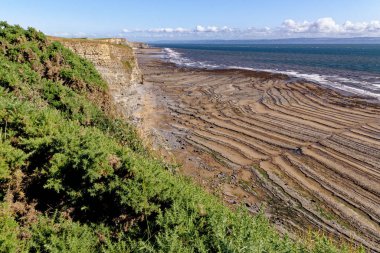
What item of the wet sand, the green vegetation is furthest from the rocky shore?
the green vegetation

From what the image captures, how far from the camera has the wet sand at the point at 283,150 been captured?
612 inches

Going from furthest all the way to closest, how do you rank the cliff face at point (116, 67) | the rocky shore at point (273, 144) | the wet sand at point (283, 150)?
1. the cliff face at point (116, 67)
2. the rocky shore at point (273, 144)
3. the wet sand at point (283, 150)

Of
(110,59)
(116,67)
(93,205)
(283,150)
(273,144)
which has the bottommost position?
(283,150)

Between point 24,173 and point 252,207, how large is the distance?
11.0 metres

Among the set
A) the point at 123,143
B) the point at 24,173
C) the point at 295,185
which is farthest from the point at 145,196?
the point at 295,185

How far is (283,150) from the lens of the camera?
22484 millimetres

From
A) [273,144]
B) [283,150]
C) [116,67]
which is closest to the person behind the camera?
[283,150]

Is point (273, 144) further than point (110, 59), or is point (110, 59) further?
point (110, 59)

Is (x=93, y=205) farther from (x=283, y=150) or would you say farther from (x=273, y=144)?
(x=273, y=144)

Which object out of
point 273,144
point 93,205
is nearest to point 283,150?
point 273,144

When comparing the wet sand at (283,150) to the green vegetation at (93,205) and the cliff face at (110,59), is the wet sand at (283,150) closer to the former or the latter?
the green vegetation at (93,205)

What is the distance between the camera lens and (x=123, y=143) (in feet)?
44.6

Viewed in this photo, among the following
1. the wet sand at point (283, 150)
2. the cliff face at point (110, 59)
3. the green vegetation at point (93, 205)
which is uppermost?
the cliff face at point (110, 59)

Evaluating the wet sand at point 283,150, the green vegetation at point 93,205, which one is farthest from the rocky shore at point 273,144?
the green vegetation at point 93,205
